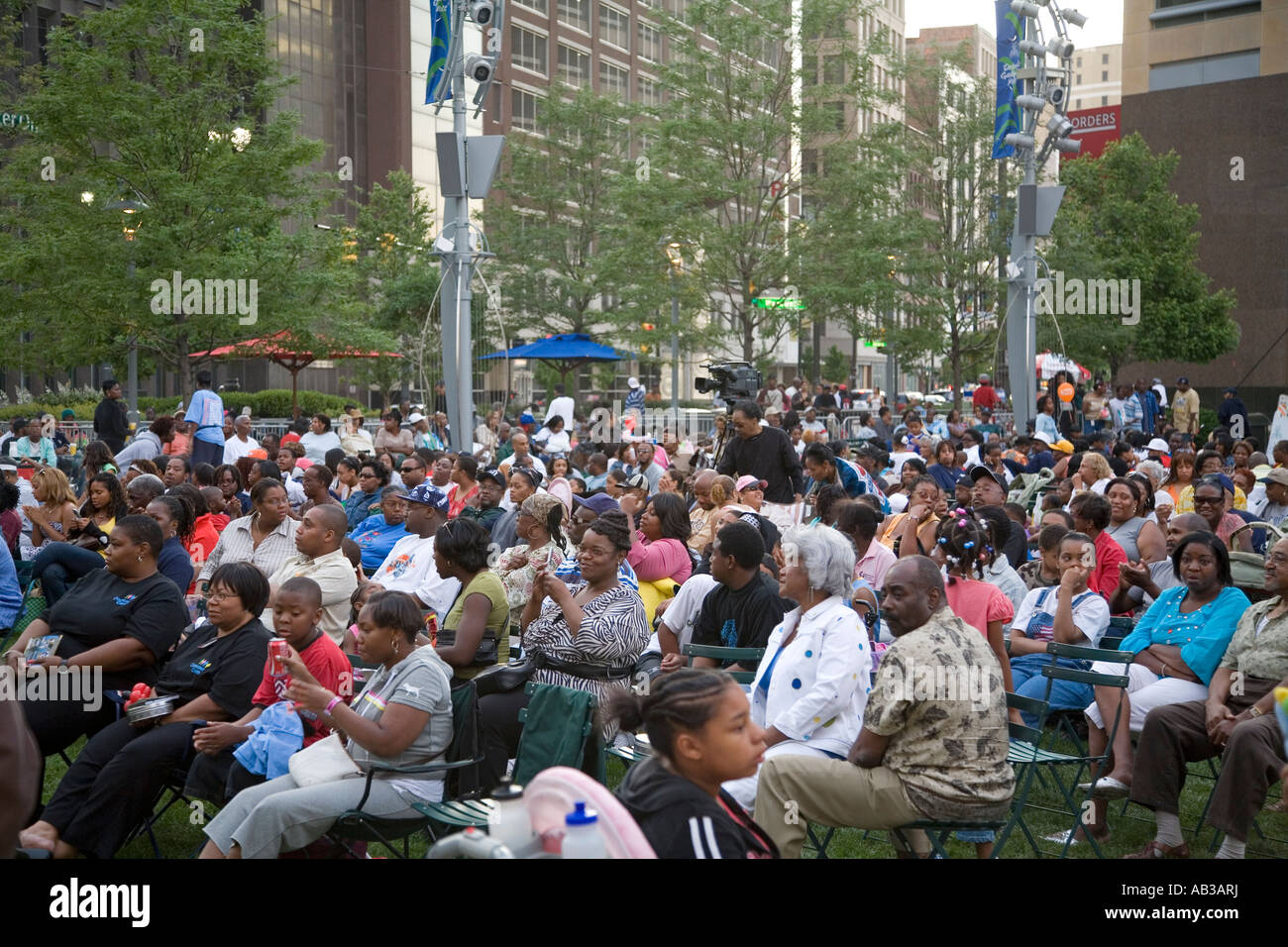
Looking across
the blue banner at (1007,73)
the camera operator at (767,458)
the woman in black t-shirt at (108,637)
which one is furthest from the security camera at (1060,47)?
the woman in black t-shirt at (108,637)

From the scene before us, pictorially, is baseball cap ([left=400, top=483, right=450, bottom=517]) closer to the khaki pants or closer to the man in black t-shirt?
the man in black t-shirt

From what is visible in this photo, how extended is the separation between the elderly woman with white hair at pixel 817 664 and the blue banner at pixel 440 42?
9.96m

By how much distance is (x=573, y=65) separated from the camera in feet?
202

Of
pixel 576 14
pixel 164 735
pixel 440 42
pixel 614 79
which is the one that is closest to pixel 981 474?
pixel 164 735

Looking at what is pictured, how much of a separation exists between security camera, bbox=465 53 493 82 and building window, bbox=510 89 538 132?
45371 mm

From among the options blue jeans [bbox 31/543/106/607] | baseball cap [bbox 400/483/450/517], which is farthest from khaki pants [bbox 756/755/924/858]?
blue jeans [bbox 31/543/106/607]

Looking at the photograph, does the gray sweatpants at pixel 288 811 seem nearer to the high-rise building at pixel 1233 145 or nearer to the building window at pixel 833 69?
the building window at pixel 833 69

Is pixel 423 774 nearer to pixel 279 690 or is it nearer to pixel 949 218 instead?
pixel 279 690

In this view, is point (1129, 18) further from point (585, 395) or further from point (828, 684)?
point (828, 684)

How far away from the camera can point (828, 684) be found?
5.12 m

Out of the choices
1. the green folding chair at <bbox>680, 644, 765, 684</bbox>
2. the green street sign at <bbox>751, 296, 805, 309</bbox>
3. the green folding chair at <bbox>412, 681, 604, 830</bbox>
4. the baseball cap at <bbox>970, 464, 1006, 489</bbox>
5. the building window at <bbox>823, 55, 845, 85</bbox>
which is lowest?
the green folding chair at <bbox>412, 681, 604, 830</bbox>

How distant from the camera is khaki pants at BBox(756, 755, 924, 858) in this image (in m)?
4.88

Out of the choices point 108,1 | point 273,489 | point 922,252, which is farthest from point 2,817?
point 108,1

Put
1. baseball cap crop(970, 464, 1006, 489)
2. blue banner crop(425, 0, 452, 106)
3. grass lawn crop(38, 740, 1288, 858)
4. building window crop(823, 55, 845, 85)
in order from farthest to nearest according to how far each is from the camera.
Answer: building window crop(823, 55, 845, 85) → blue banner crop(425, 0, 452, 106) → baseball cap crop(970, 464, 1006, 489) → grass lawn crop(38, 740, 1288, 858)
